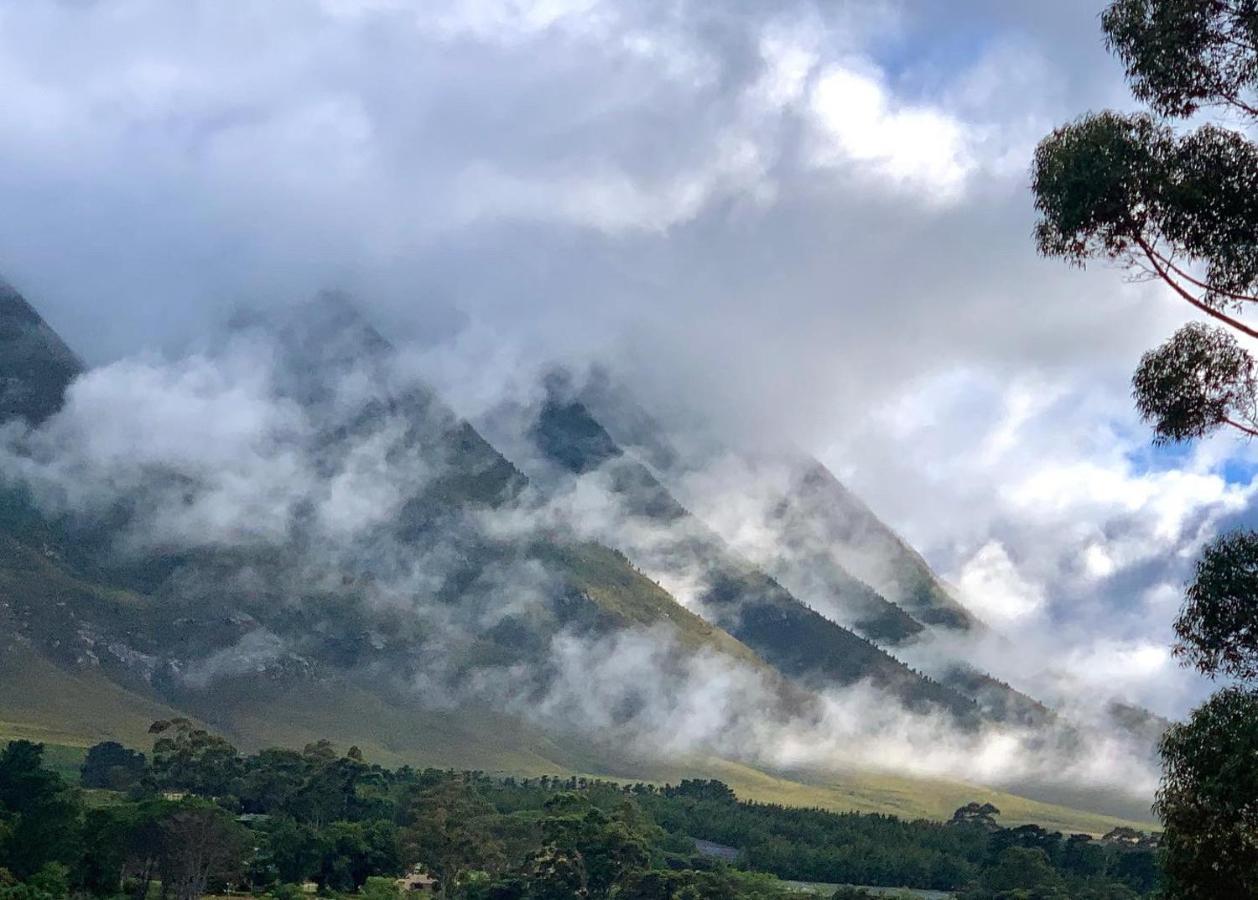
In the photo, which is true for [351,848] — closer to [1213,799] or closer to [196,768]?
[196,768]

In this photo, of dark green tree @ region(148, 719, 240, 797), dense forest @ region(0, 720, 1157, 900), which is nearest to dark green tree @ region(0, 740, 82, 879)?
dense forest @ region(0, 720, 1157, 900)

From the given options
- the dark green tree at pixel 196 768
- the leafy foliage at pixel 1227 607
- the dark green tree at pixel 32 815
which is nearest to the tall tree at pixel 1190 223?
the leafy foliage at pixel 1227 607

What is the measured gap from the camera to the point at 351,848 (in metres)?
144

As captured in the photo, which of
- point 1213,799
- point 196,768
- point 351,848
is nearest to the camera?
point 1213,799

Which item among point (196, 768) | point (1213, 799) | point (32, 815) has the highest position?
point (1213, 799)

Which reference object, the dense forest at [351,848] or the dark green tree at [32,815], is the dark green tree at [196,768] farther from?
the dark green tree at [32,815]

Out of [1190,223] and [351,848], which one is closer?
[1190,223]

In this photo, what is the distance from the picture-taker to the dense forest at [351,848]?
119 meters

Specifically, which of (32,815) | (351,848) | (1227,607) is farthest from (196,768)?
(1227,607)

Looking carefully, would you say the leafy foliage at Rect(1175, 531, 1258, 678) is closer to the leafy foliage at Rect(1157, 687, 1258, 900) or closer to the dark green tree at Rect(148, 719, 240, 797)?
the leafy foliage at Rect(1157, 687, 1258, 900)

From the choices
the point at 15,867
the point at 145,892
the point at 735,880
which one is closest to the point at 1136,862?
the point at 735,880

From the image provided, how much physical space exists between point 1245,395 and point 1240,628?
20.1 ft

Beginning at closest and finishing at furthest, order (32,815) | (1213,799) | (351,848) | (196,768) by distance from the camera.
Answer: (1213,799) → (32,815) → (351,848) → (196,768)

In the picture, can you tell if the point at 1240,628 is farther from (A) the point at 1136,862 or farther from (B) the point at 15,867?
(A) the point at 1136,862
